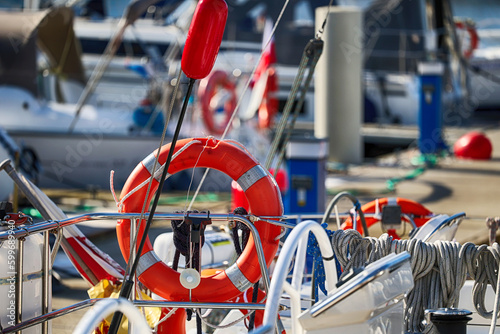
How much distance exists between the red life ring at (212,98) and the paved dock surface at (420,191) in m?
2.48

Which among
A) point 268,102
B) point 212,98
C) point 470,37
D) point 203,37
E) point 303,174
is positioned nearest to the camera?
point 203,37

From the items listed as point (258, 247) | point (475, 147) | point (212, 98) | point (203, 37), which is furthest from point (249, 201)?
point (475, 147)

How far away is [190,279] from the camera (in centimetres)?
355

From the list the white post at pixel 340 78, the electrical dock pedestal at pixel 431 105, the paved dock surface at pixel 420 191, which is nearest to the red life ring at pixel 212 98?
the white post at pixel 340 78

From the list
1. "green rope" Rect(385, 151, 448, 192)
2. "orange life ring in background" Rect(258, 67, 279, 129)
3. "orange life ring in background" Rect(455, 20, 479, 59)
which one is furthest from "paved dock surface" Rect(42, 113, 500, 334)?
"orange life ring in background" Rect(455, 20, 479, 59)

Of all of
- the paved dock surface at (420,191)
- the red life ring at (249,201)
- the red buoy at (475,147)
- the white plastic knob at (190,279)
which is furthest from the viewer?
the red buoy at (475,147)

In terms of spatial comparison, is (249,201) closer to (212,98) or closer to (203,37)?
(203,37)

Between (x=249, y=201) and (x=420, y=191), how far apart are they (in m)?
7.33

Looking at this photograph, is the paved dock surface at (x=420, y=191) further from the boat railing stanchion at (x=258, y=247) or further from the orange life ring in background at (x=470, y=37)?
the orange life ring in background at (x=470, y=37)

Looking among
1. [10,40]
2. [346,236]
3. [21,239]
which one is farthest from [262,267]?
[10,40]

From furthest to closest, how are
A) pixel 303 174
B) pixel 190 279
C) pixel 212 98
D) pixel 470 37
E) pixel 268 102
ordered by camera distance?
pixel 470 37, pixel 268 102, pixel 212 98, pixel 303 174, pixel 190 279

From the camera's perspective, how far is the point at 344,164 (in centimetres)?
1384

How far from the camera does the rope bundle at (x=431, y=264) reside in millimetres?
3562

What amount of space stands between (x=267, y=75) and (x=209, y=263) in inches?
374
